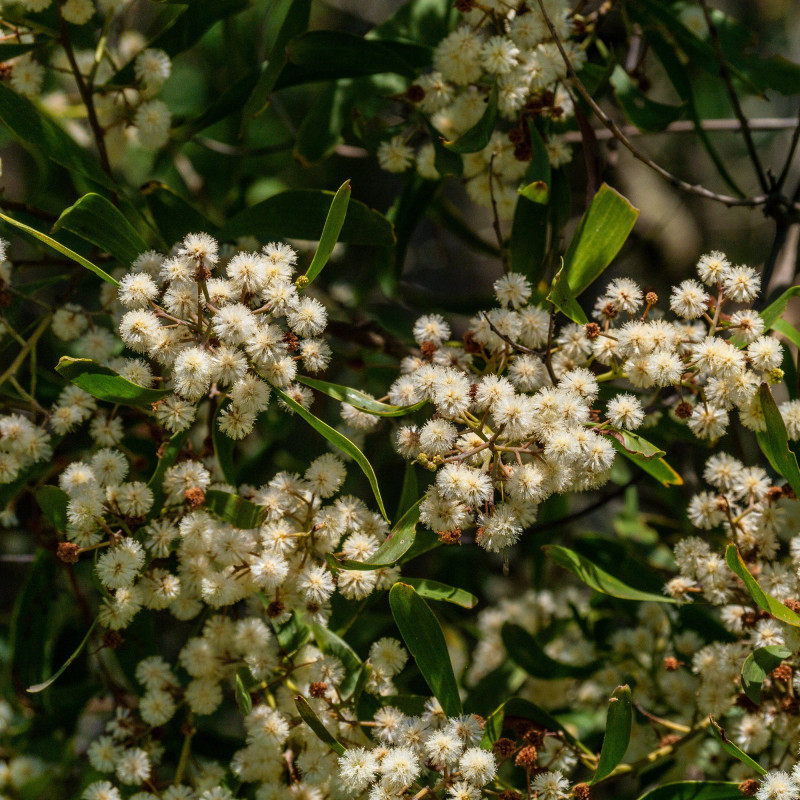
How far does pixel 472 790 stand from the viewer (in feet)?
4.21

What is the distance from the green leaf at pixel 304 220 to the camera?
1.64 m

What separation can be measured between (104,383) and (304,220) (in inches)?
22.4

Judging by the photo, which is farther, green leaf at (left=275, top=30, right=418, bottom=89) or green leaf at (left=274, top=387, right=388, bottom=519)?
green leaf at (left=275, top=30, right=418, bottom=89)

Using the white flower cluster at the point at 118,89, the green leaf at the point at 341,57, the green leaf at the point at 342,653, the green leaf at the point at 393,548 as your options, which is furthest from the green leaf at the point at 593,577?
the white flower cluster at the point at 118,89

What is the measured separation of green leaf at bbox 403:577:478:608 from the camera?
1.36m

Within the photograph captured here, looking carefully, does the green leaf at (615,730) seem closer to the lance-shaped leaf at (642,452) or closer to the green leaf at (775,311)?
the lance-shaped leaf at (642,452)

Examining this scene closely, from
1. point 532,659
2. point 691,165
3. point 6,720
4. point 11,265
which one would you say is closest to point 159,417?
point 11,265

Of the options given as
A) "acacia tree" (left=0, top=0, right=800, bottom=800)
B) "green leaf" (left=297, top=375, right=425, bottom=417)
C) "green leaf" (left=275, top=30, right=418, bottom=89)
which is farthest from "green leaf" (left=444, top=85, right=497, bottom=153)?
"green leaf" (left=297, top=375, right=425, bottom=417)

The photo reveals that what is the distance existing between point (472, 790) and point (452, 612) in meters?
1.10

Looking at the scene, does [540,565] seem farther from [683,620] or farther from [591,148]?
[591,148]

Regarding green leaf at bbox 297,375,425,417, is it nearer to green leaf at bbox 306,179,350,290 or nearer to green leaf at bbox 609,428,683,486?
green leaf at bbox 306,179,350,290

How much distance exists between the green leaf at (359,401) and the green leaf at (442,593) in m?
0.29

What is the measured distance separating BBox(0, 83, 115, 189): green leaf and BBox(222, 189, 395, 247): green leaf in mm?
281

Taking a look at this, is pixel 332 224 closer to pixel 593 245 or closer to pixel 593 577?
pixel 593 245
